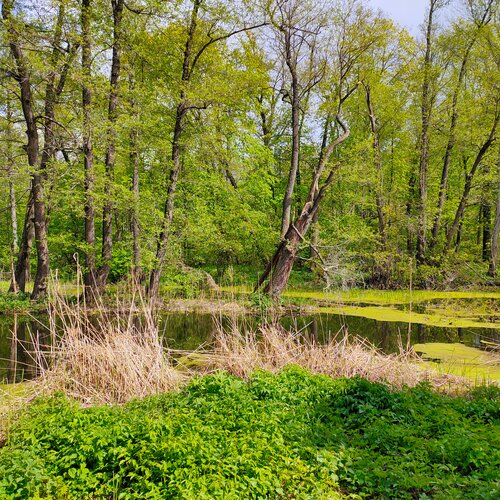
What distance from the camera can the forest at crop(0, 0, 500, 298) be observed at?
13484 millimetres

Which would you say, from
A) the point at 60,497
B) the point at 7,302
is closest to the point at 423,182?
the point at 7,302

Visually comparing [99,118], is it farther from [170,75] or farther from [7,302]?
[7,302]

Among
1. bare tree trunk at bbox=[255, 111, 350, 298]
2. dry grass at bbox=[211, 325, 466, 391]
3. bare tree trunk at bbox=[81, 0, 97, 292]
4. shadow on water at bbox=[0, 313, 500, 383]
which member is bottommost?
shadow on water at bbox=[0, 313, 500, 383]

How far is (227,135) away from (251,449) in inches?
618

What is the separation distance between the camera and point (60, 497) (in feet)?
10.8

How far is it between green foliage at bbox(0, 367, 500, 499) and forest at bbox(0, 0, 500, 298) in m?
7.73

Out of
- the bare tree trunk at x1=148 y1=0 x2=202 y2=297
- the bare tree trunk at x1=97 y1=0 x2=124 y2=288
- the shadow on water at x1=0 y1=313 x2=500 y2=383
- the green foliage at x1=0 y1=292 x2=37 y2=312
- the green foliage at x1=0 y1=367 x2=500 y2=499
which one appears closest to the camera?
the green foliage at x1=0 y1=367 x2=500 y2=499

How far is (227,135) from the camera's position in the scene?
18.1m

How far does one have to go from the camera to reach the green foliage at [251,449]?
3.37 metres

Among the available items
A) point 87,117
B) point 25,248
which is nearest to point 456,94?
point 87,117

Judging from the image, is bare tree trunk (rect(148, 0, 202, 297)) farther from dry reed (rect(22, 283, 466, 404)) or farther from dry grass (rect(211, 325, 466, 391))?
dry grass (rect(211, 325, 466, 391))

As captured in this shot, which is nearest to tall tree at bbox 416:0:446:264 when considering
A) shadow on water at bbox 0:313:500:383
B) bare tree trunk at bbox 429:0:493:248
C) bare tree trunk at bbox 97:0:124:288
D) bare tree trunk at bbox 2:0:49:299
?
bare tree trunk at bbox 429:0:493:248

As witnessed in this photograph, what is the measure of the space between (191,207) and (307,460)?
13509mm

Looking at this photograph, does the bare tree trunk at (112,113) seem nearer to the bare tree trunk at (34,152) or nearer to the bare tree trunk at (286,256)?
the bare tree trunk at (34,152)
